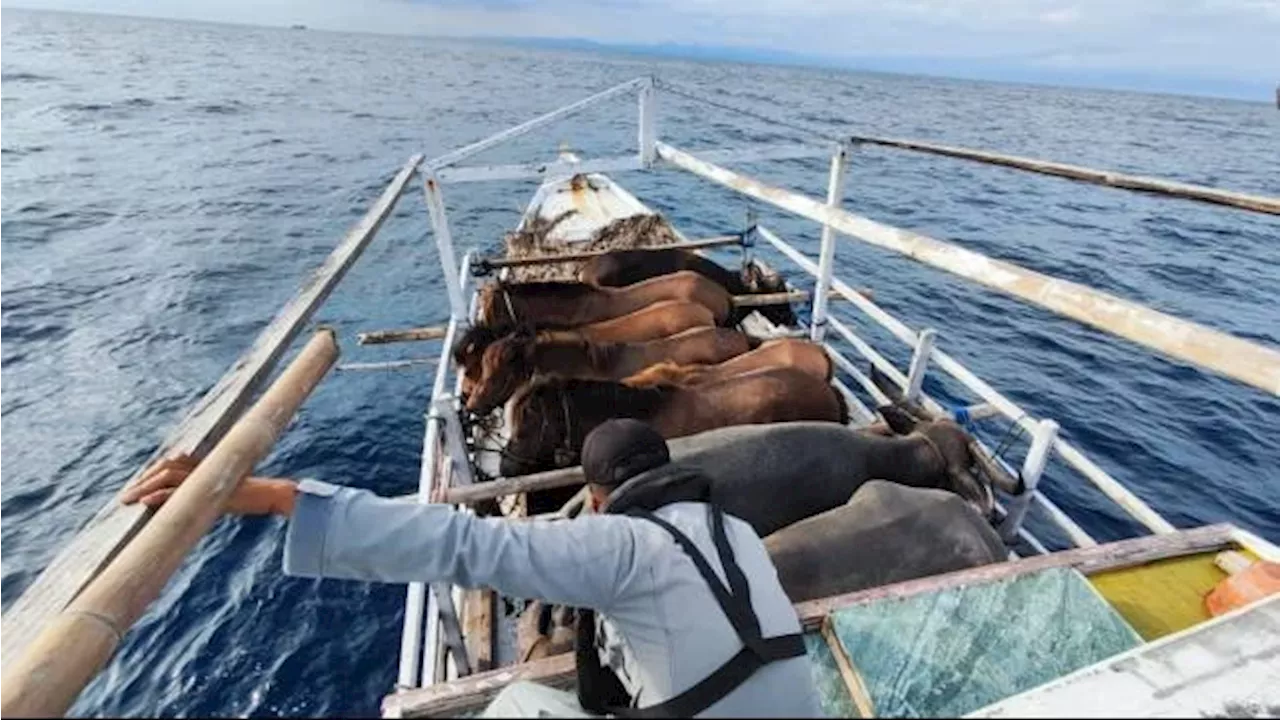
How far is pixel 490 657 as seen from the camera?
14.4ft

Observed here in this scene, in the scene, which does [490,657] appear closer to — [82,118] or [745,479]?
[745,479]

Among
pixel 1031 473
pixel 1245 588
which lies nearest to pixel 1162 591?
pixel 1245 588

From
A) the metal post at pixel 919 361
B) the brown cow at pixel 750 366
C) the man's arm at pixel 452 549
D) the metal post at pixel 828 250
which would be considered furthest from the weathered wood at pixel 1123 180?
the man's arm at pixel 452 549

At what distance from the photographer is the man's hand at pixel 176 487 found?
2.02 meters

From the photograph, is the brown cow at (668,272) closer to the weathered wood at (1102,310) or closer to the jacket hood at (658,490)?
the weathered wood at (1102,310)

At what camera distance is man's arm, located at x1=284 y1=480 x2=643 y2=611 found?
2.42 meters

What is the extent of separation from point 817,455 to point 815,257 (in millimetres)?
13288

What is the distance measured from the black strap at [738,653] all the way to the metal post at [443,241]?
4954 mm

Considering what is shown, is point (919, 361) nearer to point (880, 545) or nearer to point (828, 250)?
point (828, 250)

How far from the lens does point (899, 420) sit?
608 centimetres

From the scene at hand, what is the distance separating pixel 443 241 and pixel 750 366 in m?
3.25

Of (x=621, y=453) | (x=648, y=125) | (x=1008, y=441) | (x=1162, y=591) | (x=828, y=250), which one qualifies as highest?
(x=648, y=125)

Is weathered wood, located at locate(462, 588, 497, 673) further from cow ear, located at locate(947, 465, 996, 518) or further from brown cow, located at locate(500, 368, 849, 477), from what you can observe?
cow ear, located at locate(947, 465, 996, 518)

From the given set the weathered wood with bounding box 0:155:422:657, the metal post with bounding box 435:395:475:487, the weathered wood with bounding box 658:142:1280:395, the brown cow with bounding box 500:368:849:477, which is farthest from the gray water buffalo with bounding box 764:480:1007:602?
the weathered wood with bounding box 0:155:422:657
